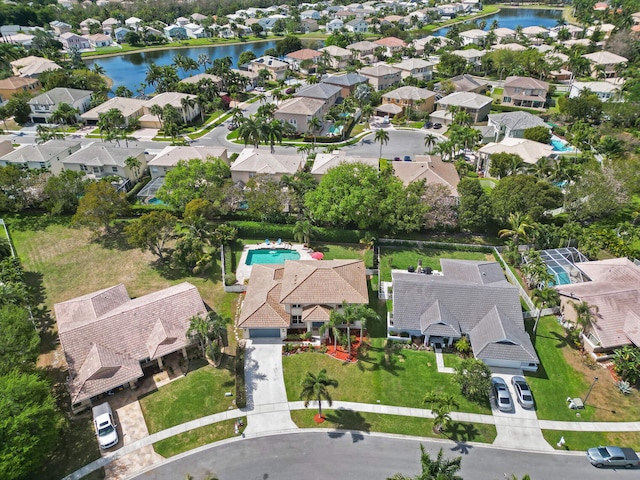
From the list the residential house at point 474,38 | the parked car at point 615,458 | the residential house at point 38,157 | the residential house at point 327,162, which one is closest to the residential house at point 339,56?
the residential house at point 474,38

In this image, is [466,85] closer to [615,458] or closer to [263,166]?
[263,166]

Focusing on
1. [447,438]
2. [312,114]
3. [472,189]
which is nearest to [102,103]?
[312,114]

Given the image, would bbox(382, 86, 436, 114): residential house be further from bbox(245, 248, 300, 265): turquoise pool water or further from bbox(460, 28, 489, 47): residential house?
bbox(460, 28, 489, 47): residential house

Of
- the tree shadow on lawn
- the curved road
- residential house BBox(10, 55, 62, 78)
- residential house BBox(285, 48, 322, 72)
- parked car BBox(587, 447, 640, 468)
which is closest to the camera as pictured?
the curved road

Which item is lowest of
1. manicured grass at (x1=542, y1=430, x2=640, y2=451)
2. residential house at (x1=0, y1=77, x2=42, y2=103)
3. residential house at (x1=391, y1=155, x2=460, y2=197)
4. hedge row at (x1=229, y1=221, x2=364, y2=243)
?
manicured grass at (x1=542, y1=430, x2=640, y2=451)

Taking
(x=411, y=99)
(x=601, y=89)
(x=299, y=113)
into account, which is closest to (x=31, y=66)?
(x=299, y=113)

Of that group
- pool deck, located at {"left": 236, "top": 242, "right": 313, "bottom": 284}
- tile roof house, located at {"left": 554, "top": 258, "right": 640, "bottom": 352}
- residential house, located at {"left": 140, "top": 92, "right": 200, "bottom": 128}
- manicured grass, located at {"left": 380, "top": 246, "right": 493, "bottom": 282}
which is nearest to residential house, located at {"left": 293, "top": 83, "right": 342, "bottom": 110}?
residential house, located at {"left": 140, "top": 92, "right": 200, "bottom": 128}
